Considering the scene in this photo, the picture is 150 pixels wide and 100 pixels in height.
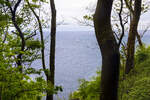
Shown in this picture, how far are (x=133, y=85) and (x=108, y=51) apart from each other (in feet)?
4.56

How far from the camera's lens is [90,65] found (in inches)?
1243

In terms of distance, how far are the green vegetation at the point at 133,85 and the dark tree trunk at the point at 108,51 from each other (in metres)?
0.48

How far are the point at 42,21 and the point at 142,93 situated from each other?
17.3 ft

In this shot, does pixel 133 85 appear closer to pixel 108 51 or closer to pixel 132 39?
pixel 108 51

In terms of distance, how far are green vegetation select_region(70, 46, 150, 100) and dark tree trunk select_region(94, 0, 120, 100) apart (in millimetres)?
475

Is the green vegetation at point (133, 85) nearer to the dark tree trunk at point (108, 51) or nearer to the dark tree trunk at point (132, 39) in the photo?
the dark tree trunk at point (132, 39)

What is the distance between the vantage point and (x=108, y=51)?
3.03 meters

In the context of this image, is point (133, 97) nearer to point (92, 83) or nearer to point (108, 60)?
point (108, 60)

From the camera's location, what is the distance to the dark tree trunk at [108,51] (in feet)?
9.90

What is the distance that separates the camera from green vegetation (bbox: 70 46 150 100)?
3090 mm

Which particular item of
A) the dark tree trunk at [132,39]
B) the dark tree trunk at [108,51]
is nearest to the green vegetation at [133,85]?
the dark tree trunk at [132,39]

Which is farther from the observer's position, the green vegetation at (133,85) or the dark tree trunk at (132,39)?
the dark tree trunk at (132,39)

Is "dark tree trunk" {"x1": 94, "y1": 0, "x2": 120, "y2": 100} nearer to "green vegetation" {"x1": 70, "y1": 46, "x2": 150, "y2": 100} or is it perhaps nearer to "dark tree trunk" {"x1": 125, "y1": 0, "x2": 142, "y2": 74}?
"green vegetation" {"x1": 70, "y1": 46, "x2": 150, "y2": 100}

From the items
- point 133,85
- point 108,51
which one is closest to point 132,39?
point 133,85
